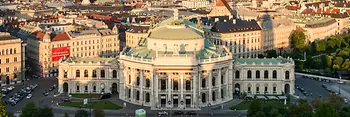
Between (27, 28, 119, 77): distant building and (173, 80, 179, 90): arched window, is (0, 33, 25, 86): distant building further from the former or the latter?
(173, 80, 179, 90): arched window

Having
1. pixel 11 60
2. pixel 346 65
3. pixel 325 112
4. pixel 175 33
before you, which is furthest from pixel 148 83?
pixel 346 65

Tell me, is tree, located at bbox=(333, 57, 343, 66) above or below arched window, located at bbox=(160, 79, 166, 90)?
above

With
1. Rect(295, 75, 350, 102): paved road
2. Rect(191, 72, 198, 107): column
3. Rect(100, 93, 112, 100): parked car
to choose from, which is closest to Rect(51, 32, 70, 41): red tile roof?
Rect(100, 93, 112, 100): parked car

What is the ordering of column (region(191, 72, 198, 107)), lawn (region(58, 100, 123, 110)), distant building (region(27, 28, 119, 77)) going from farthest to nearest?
distant building (region(27, 28, 119, 77)) < lawn (region(58, 100, 123, 110)) < column (region(191, 72, 198, 107))

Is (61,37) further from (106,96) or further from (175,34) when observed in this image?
(175,34)

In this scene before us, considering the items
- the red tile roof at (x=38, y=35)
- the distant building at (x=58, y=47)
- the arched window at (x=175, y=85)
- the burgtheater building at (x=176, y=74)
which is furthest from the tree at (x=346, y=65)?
the red tile roof at (x=38, y=35)

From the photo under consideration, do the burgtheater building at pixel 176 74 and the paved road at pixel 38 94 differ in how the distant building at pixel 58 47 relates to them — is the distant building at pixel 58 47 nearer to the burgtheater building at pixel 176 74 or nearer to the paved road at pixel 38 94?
the paved road at pixel 38 94
